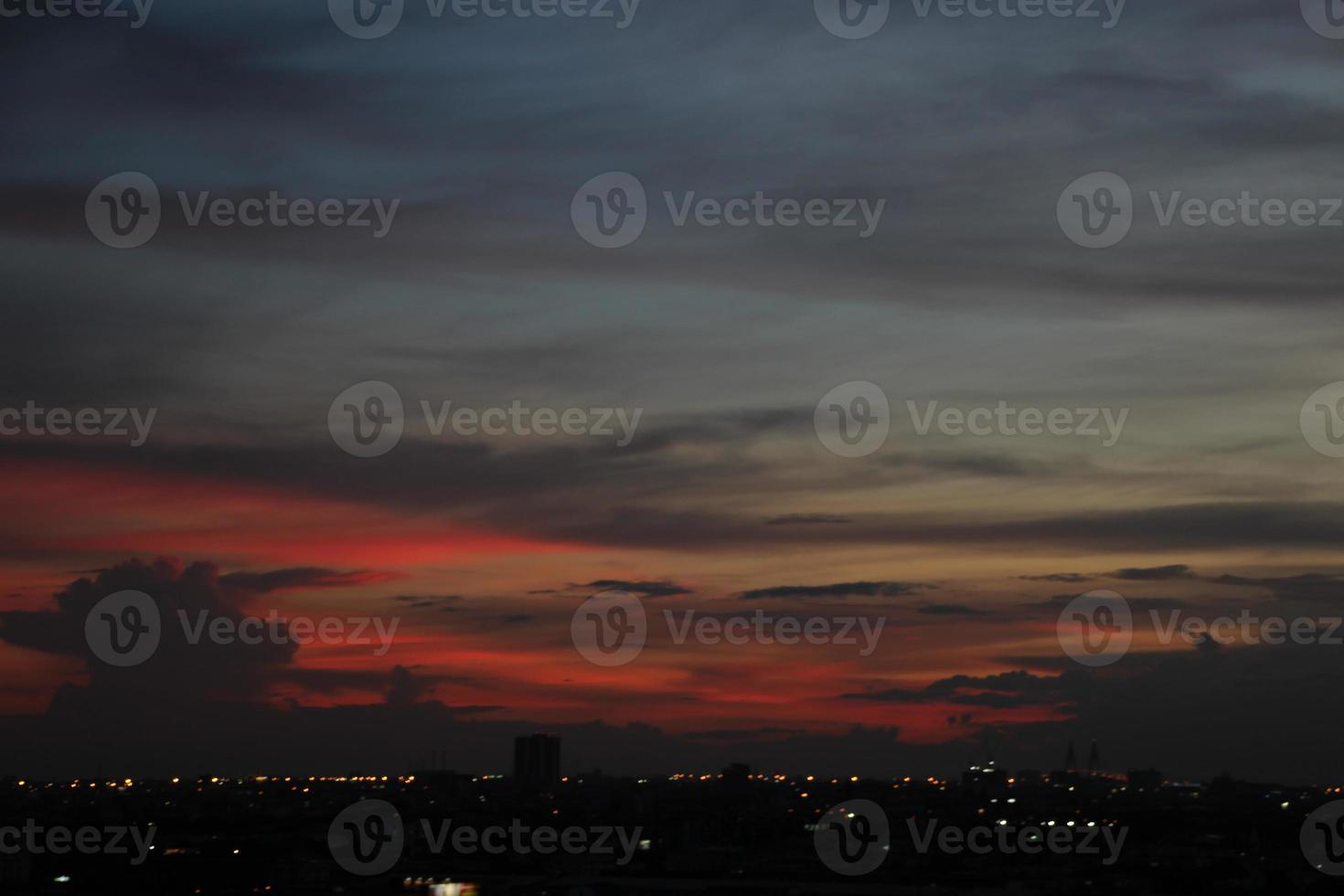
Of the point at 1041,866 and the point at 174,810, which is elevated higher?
the point at 174,810

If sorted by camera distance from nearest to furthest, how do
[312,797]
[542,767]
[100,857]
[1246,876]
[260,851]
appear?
1. [1246,876]
2. [100,857]
3. [260,851]
4. [312,797]
5. [542,767]

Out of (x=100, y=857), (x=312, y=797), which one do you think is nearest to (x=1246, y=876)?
(x=100, y=857)

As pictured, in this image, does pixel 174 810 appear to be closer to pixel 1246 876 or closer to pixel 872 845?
pixel 872 845

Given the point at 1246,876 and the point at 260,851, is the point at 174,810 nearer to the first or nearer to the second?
the point at 260,851

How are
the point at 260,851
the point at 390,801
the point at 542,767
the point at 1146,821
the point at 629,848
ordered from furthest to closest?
the point at 542,767 → the point at 390,801 → the point at 1146,821 → the point at 629,848 → the point at 260,851

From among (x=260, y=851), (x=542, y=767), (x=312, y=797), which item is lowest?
(x=260, y=851)

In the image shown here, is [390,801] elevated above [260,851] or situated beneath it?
elevated above

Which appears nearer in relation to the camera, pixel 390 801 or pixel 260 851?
pixel 260 851

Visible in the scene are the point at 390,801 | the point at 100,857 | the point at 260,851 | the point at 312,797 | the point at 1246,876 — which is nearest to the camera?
the point at 1246,876

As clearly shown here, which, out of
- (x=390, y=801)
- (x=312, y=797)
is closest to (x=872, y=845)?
(x=390, y=801)
